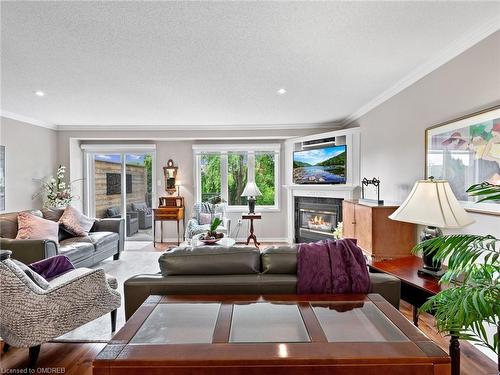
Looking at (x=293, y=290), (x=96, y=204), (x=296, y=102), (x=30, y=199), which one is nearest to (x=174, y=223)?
(x=96, y=204)

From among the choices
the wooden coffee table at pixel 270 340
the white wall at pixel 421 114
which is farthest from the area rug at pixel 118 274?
the white wall at pixel 421 114

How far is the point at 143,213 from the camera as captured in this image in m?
6.46

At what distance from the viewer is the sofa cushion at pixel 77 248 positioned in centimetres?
361

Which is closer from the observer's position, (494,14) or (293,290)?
(293,290)

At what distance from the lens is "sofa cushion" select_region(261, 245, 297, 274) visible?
182 cm

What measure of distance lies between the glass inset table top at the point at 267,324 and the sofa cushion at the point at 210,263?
305 millimetres

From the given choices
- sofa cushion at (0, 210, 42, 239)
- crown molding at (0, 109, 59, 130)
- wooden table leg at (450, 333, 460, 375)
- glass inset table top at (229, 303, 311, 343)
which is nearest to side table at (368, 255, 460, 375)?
wooden table leg at (450, 333, 460, 375)

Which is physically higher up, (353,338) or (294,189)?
(294,189)

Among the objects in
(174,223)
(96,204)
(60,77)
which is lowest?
(174,223)

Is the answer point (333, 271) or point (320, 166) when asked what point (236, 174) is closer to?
point (320, 166)

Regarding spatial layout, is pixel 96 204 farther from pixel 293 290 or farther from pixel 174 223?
pixel 293 290

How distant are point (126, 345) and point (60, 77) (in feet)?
10.3

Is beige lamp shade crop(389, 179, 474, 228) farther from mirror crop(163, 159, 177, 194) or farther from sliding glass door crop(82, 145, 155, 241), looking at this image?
sliding glass door crop(82, 145, 155, 241)

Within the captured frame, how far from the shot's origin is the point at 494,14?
6.61ft
